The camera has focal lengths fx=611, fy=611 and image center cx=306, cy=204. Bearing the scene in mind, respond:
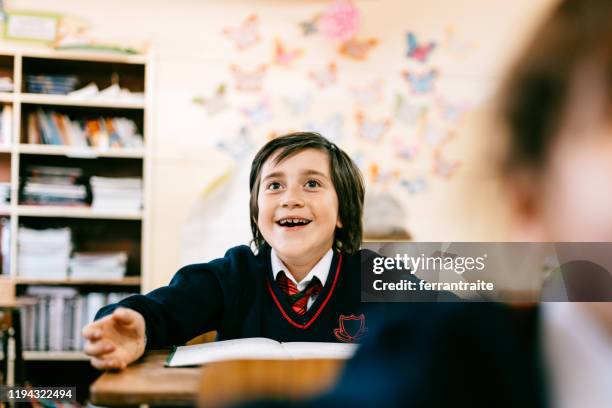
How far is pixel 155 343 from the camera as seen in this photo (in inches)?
36.3

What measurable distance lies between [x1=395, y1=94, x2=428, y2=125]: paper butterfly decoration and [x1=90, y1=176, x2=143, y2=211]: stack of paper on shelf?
1020 millimetres

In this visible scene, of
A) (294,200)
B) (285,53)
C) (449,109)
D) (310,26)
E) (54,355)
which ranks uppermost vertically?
(310,26)

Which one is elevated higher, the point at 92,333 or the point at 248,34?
the point at 248,34

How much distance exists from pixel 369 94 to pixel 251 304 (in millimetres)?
1441

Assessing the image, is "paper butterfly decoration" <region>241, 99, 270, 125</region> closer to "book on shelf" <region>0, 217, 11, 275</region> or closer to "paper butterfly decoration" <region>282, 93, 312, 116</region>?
"paper butterfly decoration" <region>282, 93, 312, 116</region>

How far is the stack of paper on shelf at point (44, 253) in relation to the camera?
209cm

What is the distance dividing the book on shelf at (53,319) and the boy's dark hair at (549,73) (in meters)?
2.06

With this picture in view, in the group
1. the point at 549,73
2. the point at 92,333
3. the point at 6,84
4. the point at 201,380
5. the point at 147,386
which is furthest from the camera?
the point at 6,84

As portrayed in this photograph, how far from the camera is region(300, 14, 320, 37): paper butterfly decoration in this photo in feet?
→ 7.76

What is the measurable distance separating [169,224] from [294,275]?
127 centimetres

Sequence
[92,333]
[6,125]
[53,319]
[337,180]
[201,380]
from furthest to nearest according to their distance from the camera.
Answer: [53,319]
[6,125]
[337,180]
[92,333]
[201,380]

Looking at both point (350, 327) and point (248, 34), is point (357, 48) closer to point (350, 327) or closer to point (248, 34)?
point (248, 34)

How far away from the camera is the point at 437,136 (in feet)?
7.28

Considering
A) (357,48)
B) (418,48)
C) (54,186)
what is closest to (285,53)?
(357,48)
